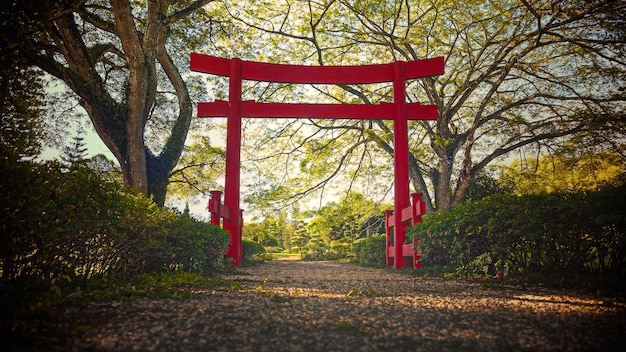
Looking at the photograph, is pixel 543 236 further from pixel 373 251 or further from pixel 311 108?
pixel 373 251

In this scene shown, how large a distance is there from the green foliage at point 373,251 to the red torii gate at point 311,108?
1.73 meters

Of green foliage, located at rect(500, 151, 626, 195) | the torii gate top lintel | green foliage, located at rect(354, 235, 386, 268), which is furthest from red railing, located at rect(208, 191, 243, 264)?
green foliage, located at rect(500, 151, 626, 195)

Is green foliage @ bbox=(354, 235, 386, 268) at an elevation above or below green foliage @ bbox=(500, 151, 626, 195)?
below

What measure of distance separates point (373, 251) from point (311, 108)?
12.8 ft

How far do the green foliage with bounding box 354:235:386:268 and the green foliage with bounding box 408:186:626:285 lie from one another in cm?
384

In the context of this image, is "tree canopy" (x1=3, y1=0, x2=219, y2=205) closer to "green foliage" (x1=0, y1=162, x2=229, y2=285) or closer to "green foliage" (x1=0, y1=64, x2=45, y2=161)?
"green foliage" (x1=0, y1=64, x2=45, y2=161)

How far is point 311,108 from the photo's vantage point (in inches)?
291

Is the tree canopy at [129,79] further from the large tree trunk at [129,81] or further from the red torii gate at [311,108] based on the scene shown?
the red torii gate at [311,108]

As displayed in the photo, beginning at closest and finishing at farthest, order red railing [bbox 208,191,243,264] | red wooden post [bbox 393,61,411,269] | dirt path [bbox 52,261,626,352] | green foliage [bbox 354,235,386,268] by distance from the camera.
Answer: dirt path [bbox 52,261,626,352] < red railing [bbox 208,191,243,264] < red wooden post [bbox 393,61,411,269] < green foliage [bbox 354,235,386,268]

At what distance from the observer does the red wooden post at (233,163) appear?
703 centimetres

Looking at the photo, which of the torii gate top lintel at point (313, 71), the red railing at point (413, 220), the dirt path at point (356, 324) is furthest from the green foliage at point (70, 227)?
the torii gate top lintel at point (313, 71)

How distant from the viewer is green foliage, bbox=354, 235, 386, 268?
28.7ft

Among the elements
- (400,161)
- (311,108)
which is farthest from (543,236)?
(311,108)

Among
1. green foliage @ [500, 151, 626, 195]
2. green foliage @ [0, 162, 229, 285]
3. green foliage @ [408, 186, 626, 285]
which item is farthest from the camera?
green foliage @ [500, 151, 626, 195]
